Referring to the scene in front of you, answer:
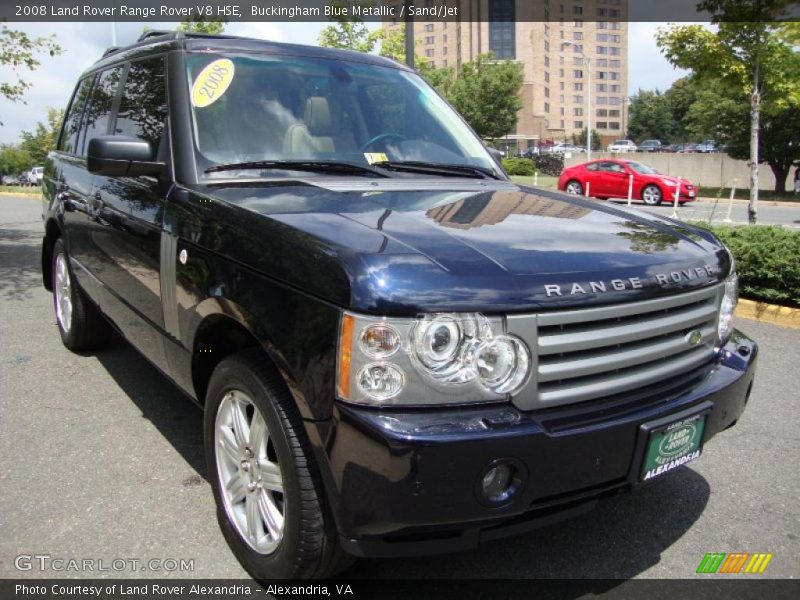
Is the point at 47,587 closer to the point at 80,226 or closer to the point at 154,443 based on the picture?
the point at 154,443

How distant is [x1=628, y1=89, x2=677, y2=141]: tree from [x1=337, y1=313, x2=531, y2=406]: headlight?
109 meters

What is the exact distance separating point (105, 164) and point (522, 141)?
106326 millimetres

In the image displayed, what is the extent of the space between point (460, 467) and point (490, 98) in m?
57.7

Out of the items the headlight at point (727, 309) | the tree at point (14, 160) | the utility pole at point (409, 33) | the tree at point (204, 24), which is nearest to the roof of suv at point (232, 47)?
the headlight at point (727, 309)

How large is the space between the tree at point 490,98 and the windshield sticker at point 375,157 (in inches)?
2140

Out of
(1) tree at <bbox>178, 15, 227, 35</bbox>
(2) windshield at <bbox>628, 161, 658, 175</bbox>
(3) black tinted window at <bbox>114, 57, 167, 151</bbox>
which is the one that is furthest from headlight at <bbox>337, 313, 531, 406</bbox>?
(2) windshield at <bbox>628, 161, 658, 175</bbox>

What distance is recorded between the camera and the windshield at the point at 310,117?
10.1 feet

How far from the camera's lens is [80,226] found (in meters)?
4.26

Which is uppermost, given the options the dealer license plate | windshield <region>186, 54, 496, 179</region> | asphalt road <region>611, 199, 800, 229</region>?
windshield <region>186, 54, 496, 179</region>

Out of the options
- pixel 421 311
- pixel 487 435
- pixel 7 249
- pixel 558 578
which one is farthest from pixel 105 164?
pixel 7 249

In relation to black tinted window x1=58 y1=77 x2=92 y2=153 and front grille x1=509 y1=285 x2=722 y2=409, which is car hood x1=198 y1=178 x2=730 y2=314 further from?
black tinted window x1=58 y1=77 x2=92 y2=153

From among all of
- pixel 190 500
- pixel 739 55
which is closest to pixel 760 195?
pixel 739 55

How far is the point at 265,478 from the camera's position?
7.83ft

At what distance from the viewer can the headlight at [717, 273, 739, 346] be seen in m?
2.73
